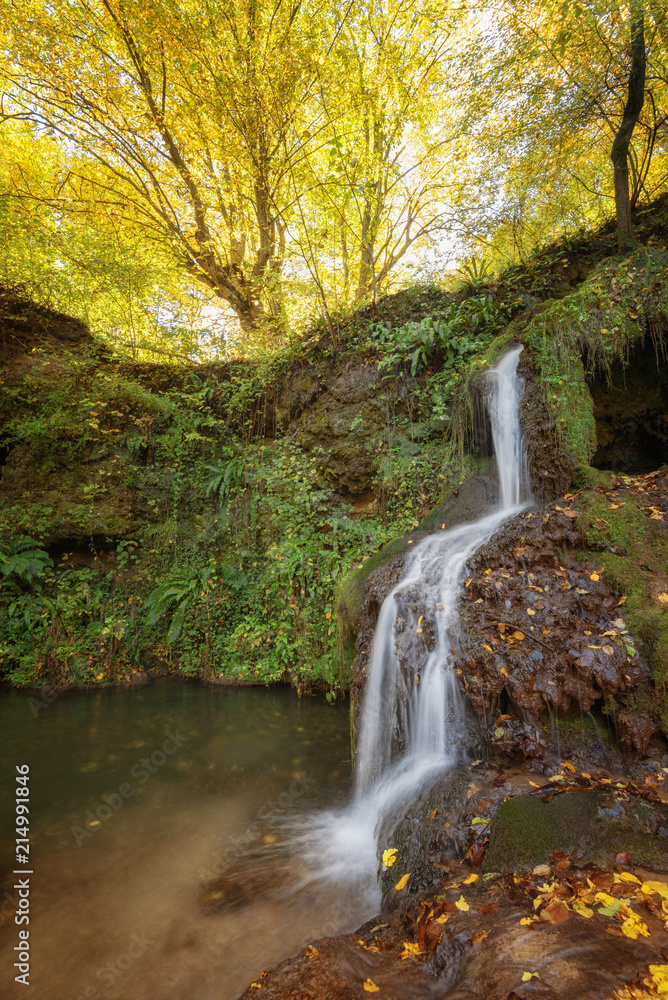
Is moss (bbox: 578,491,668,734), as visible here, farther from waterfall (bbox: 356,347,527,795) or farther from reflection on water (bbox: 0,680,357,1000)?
reflection on water (bbox: 0,680,357,1000)

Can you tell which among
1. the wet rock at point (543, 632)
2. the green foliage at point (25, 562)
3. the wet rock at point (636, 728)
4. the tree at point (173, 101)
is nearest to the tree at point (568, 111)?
the tree at point (173, 101)

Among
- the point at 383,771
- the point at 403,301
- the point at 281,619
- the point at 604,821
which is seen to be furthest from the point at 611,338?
the point at 281,619

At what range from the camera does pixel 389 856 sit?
312 cm

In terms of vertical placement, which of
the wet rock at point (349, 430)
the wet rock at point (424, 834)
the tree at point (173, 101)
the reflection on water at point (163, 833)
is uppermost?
the tree at point (173, 101)

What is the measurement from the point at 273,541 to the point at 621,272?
22.6 ft

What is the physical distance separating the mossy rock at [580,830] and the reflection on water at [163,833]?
53.5 inches

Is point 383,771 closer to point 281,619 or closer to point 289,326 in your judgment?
point 281,619

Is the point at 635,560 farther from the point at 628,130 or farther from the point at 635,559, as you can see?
the point at 628,130

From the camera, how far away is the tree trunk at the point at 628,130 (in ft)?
19.9

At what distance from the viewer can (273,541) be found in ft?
27.1

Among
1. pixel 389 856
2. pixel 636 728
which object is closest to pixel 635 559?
pixel 636 728

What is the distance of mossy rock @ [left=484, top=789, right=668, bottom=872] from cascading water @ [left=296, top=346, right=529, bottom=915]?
34.6 inches

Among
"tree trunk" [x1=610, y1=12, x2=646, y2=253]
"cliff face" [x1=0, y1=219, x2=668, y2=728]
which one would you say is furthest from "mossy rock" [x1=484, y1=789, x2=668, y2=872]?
"tree trunk" [x1=610, y1=12, x2=646, y2=253]

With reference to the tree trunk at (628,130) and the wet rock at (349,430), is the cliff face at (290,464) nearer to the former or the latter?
the wet rock at (349,430)
